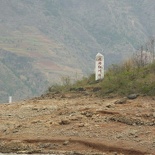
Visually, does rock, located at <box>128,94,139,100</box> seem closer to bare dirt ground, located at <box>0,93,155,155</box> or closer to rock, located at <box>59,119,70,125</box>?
bare dirt ground, located at <box>0,93,155,155</box>

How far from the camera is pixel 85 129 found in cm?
1866

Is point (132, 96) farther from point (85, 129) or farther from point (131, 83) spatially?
point (85, 129)

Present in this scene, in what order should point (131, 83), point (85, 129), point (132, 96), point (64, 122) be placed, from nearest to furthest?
1. point (85, 129)
2. point (64, 122)
3. point (132, 96)
4. point (131, 83)

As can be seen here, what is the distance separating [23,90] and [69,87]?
136875 mm

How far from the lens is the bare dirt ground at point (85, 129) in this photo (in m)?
→ 16.9

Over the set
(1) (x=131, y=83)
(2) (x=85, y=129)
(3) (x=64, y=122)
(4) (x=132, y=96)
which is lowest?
(2) (x=85, y=129)

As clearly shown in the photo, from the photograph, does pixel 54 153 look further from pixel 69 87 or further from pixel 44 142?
pixel 69 87

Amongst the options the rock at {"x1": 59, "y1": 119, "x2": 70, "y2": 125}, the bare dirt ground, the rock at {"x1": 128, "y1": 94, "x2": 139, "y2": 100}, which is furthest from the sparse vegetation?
the rock at {"x1": 59, "y1": 119, "x2": 70, "y2": 125}

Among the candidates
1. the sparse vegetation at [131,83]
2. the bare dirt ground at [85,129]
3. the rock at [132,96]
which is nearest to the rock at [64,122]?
the bare dirt ground at [85,129]

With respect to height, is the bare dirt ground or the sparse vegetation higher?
the sparse vegetation

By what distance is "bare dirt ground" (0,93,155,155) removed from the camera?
1694cm

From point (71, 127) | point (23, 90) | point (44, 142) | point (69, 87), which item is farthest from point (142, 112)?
point (23, 90)

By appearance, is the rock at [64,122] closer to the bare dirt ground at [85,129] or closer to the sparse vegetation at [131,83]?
the bare dirt ground at [85,129]

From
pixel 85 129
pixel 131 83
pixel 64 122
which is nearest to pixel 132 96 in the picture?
pixel 131 83
